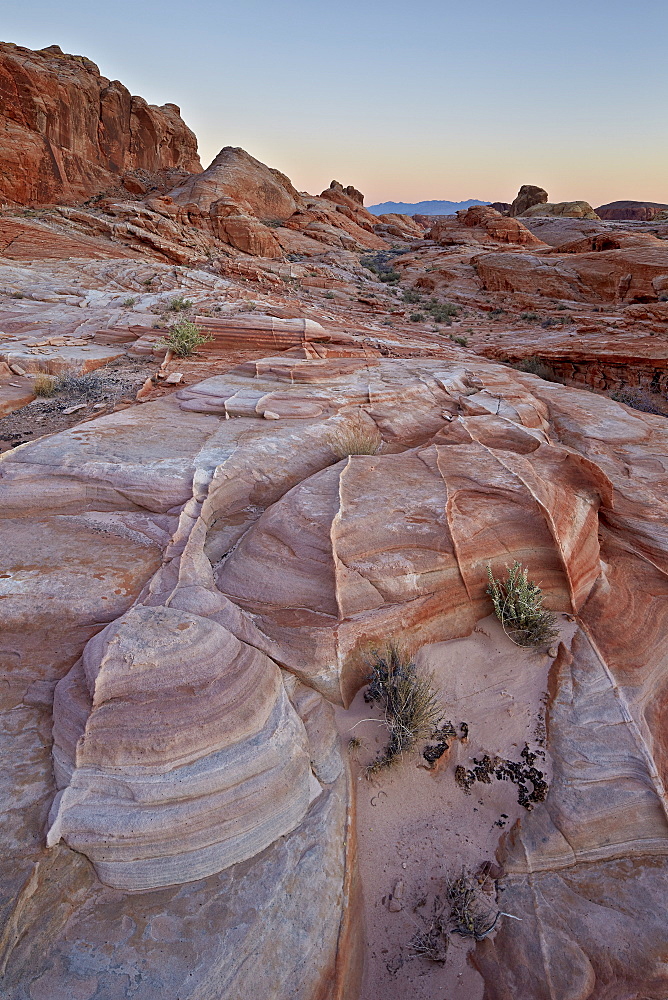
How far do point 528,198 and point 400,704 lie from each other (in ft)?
226

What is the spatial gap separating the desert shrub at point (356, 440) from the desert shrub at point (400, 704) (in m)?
2.61

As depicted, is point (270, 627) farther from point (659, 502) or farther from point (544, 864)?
point (659, 502)

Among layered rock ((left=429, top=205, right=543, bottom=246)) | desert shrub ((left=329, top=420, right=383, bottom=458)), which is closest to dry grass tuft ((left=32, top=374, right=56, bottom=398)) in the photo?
desert shrub ((left=329, top=420, right=383, bottom=458))

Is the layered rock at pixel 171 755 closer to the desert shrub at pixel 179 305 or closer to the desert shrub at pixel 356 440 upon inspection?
the desert shrub at pixel 356 440

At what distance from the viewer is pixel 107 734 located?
93.4 inches

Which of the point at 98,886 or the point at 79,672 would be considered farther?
the point at 79,672

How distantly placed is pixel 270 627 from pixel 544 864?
2112 mm

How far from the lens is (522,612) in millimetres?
3551

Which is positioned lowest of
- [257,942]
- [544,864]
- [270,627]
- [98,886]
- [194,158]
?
[544,864]

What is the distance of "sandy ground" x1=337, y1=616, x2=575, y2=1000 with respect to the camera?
7.55ft

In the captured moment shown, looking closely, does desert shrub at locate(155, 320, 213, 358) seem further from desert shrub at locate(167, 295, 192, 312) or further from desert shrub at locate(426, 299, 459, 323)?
desert shrub at locate(426, 299, 459, 323)

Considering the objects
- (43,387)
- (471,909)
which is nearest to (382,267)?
(43,387)

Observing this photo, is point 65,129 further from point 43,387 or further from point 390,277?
point 43,387

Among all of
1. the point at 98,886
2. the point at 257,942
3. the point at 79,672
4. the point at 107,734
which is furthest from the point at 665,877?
the point at 79,672
